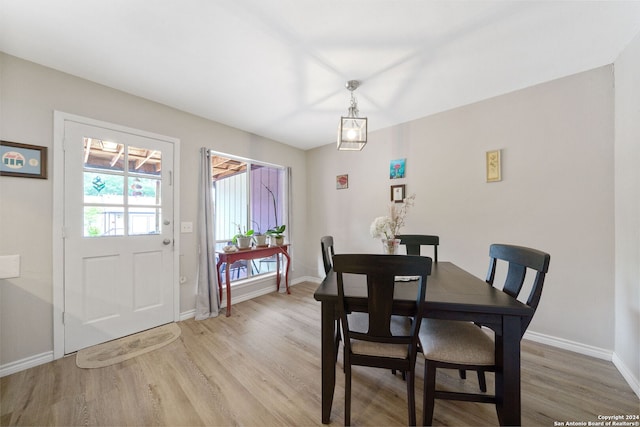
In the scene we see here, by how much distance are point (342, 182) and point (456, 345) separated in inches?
110

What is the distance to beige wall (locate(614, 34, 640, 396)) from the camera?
61.5 inches

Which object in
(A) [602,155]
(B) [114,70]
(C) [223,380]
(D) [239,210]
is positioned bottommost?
(C) [223,380]

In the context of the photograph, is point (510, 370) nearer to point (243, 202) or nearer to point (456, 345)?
point (456, 345)

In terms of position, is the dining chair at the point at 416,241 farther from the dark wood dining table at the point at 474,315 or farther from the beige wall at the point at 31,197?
the beige wall at the point at 31,197

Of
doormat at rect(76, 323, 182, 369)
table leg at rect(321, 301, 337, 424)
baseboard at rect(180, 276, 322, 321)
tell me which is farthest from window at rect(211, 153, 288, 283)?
table leg at rect(321, 301, 337, 424)

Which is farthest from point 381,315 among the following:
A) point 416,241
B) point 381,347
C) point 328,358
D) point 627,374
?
point 627,374

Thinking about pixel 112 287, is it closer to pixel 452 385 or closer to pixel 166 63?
pixel 166 63

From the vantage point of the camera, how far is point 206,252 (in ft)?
8.87

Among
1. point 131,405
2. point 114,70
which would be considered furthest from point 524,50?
point 131,405

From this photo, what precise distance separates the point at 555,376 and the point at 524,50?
251 centimetres

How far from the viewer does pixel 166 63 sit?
1.86 m

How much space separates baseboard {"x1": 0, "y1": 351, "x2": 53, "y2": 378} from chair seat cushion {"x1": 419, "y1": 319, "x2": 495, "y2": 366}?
2.93 meters

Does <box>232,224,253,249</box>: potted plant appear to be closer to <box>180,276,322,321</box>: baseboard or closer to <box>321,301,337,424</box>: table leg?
<box>180,276,322,321</box>: baseboard

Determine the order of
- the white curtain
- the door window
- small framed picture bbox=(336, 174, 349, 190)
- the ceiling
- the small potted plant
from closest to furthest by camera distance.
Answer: the ceiling < the door window < the white curtain < the small potted plant < small framed picture bbox=(336, 174, 349, 190)
